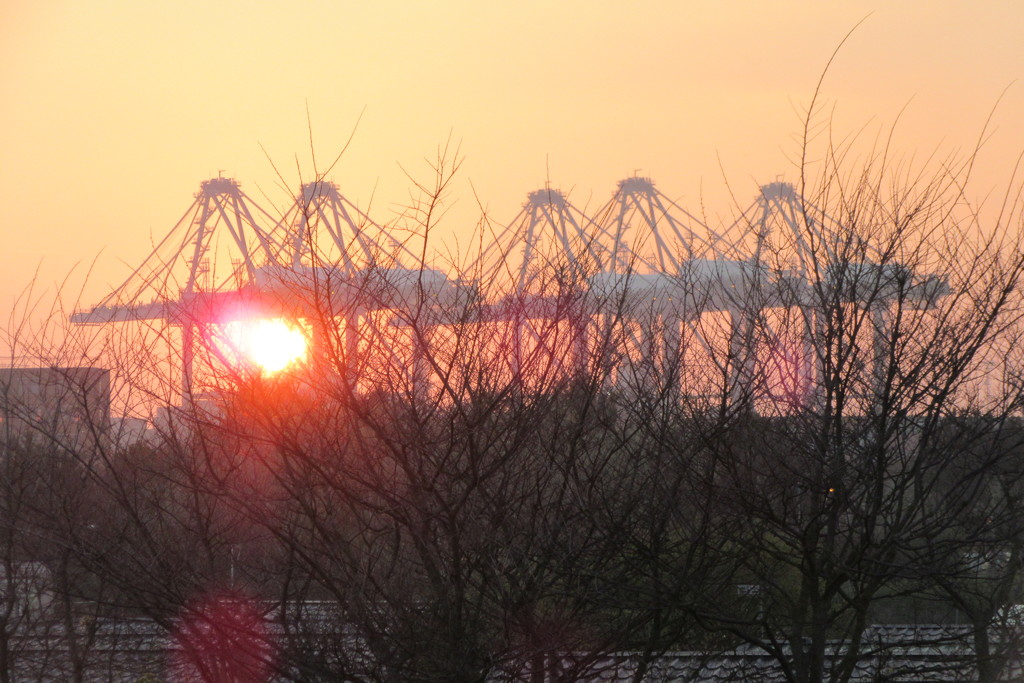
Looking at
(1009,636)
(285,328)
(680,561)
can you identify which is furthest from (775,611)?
(285,328)

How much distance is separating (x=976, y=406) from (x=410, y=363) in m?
3.65

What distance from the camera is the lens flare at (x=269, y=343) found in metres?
5.28

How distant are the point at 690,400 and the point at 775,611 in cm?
186

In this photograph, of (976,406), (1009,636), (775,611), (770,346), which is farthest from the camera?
(1009,636)

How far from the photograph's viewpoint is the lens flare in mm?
5282

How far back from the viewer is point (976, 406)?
274 inches

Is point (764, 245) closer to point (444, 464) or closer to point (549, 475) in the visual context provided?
point (549, 475)

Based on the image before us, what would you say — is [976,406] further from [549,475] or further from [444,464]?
[444,464]

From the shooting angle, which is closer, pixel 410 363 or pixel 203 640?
pixel 410 363

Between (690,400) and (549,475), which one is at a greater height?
(690,400)

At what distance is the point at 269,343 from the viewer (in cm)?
553

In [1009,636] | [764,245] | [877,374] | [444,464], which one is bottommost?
[1009,636]

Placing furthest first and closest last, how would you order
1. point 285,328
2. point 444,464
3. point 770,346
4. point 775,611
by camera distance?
point 775,611
point 770,346
point 285,328
point 444,464

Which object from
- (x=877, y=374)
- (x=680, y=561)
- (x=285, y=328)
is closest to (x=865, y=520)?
(x=877, y=374)
